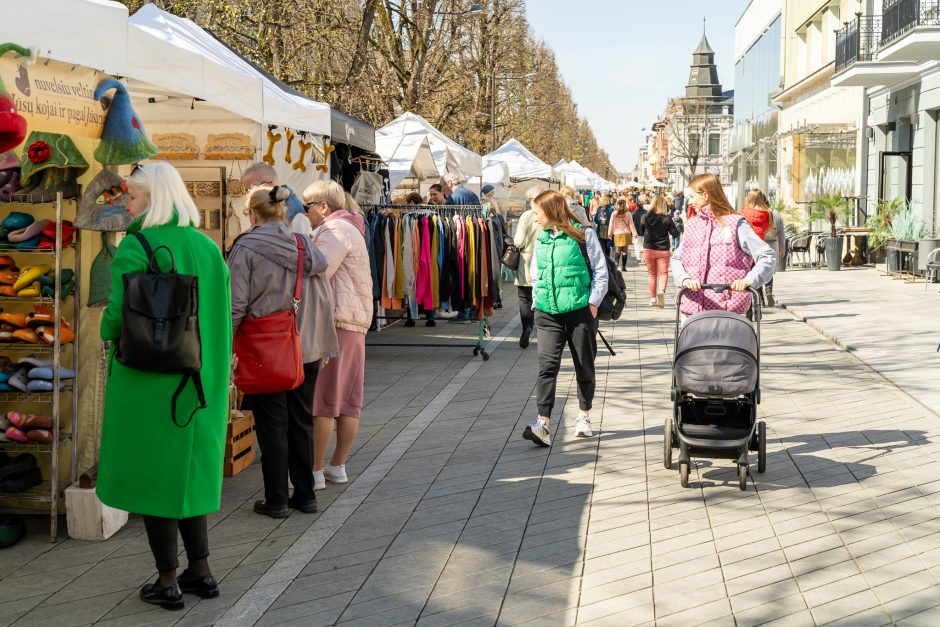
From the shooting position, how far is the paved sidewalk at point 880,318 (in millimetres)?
11023

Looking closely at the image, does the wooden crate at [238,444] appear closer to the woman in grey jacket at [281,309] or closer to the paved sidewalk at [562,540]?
the paved sidewalk at [562,540]

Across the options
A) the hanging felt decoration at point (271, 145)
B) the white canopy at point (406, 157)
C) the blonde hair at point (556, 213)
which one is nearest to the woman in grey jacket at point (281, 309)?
the blonde hair at point (556, 213)

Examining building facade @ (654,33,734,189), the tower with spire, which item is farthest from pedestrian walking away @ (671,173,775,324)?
the tower with spire

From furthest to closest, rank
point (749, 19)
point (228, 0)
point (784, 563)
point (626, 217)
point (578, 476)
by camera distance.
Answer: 1. point (749, 19)
2. point (626, 217)
3. point (228, 0)
4. point (578, 476)
5. point (784, 563)

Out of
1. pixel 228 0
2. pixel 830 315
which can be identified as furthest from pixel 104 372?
pixel 228 0

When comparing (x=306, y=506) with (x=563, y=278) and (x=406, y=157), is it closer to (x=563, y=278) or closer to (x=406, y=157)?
(x=563, y=278)

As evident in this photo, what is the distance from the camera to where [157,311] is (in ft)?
15.1

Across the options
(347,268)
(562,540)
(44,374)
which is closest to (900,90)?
(347,268)

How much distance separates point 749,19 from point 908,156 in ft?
111

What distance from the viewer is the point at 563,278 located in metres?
7.88

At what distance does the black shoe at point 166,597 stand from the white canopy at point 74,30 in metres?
2.47

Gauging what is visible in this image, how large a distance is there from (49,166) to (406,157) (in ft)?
37.6

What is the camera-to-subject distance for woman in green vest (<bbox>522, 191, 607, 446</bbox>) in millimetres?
7883

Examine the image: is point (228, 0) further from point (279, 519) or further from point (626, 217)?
point (279, 519)
